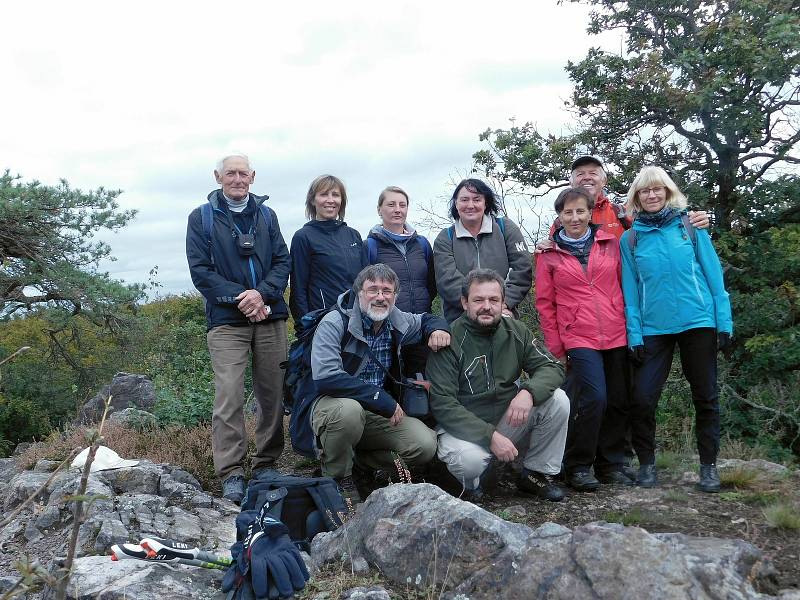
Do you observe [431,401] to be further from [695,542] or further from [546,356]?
[695,542]

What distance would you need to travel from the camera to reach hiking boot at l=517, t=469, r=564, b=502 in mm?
4805

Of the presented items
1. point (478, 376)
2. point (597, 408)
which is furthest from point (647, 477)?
point (478, 376)

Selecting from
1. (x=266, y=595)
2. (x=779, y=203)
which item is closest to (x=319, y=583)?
(x=266, y=595)

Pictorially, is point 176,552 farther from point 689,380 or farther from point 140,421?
point 140,421

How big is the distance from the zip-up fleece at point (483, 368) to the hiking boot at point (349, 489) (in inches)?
33.7

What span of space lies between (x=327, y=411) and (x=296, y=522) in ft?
2.72

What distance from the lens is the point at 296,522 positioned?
14.1ft

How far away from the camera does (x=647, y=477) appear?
5039 mm

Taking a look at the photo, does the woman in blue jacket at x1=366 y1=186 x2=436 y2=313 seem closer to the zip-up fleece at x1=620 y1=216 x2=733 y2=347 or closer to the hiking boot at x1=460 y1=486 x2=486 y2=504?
the hiking boot at x1=460 y1=486 x2=486 y2=504

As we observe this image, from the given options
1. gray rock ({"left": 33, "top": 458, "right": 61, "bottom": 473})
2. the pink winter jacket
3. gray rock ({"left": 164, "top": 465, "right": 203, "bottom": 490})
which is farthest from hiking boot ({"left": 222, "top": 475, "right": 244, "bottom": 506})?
the pink winter jacket

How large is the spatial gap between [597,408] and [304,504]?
84.6 inches

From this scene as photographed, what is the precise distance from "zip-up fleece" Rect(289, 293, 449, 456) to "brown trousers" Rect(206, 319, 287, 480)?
60cm

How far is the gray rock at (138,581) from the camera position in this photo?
3379mm

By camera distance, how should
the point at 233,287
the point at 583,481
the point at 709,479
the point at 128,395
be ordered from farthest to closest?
the point at 128,395 → the point at 233,287 → the point at 583,481 → the point at 709,479
